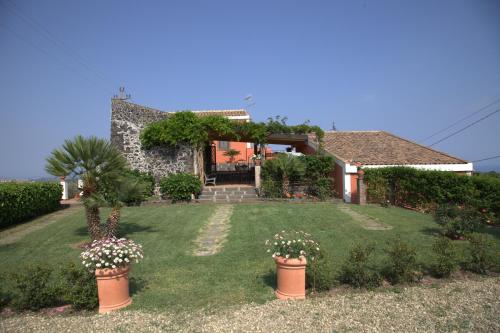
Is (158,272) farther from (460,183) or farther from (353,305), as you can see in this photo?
(460,183)

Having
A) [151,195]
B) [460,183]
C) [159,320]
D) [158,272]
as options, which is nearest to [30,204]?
[151,195]

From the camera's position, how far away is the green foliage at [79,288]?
184 inches

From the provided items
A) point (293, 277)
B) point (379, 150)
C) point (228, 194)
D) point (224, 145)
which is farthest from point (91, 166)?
point (224, 145)

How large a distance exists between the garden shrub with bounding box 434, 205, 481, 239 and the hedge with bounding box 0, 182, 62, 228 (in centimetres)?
1299

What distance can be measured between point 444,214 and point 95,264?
828cm

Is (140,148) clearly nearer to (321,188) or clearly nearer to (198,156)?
(198,156)

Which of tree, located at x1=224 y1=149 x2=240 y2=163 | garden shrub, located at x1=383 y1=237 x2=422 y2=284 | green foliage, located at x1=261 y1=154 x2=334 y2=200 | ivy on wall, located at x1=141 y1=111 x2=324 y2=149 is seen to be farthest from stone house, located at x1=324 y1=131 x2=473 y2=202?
garden shrub, located at x1=383 y1=237 x2=422 y2=284

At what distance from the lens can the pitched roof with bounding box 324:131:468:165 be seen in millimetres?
16422

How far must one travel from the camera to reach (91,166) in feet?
26.2

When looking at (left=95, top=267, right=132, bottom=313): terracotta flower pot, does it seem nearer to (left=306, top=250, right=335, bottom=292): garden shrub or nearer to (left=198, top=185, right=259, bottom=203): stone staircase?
(left=306, top=250, right=335, bottom=292): garden shrub

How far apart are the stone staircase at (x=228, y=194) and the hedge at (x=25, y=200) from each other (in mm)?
6243

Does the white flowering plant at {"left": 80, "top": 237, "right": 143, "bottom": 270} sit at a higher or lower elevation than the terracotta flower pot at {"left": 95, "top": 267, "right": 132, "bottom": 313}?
higher

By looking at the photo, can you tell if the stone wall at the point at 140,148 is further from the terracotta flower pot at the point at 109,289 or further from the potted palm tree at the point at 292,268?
the potted palm tree at the point at 292,268

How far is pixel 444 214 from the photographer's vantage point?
8.66 m
